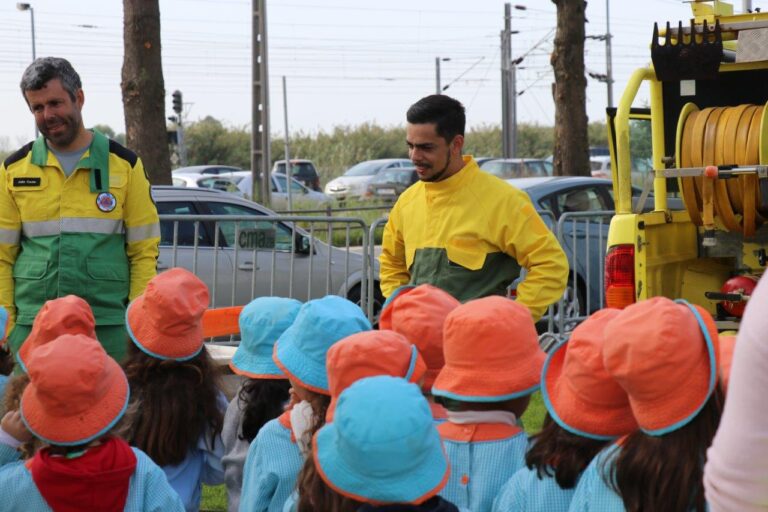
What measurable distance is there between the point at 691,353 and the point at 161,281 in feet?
7.15

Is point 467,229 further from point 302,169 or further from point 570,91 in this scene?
point 302,169

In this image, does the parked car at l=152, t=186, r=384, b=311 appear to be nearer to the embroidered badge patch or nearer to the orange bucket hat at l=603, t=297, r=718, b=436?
the embroidered badge patch

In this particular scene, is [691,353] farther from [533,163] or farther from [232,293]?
[533,163]

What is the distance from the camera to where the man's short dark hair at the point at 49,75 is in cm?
516

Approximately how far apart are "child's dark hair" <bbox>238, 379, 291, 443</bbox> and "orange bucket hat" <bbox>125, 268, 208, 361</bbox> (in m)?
0.24

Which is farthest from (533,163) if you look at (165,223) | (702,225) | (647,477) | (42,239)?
(647,477)

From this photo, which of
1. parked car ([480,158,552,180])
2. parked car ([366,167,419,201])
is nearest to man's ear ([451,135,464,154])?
parked car ([480,158,552,180])

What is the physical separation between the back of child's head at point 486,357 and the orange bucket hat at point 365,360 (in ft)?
0.49

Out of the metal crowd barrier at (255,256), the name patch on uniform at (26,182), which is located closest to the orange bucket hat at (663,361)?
the name patch on uniform at (26,182)

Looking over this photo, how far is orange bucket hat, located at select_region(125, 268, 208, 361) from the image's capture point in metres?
4.39

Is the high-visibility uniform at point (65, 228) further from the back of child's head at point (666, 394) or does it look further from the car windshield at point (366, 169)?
the car windshield at point (366, 169)

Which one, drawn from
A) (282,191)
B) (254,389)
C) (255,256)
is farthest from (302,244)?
(282,191)

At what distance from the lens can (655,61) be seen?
6.86 meters

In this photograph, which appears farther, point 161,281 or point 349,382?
point 161,281
